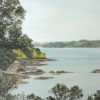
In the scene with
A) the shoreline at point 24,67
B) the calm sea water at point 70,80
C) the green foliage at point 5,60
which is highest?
the green foliage at point 5,60

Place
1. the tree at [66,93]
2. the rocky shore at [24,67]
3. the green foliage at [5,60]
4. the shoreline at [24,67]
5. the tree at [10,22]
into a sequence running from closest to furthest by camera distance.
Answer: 1. the tree at [66,93]
2. the tree at [10,22]
3. the green foliage at [5,60]
4. the shoreline at [24,67]
5. the rocky shore at [24,67]

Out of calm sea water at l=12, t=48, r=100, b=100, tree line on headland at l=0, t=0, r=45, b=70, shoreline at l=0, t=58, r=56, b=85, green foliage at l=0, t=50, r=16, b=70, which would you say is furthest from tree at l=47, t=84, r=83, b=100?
green foliage at l=0, t=50, r=16, b=70

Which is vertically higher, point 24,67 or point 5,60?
point 5,60

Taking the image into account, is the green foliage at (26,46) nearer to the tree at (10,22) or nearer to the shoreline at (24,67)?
the tree at (10,22)

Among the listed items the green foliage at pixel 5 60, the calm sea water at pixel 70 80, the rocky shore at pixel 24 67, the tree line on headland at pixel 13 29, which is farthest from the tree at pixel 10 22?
the rocky shore at pixel 24 67

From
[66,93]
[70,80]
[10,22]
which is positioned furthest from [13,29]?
[70,80]

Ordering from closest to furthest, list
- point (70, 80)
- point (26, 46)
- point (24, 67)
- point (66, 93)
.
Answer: point (66, 93)
point (26, 46)
point (70, 80)
point (24, 67)

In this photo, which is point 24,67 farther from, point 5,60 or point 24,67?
point 5,60

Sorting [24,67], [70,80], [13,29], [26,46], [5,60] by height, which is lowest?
[70,80]

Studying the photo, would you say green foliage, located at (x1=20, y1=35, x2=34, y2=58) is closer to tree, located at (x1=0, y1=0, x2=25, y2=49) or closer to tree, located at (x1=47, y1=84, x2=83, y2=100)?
tree, located at (x1=0, y1=0, x2=25, y2=49)

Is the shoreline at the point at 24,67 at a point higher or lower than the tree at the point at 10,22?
lower

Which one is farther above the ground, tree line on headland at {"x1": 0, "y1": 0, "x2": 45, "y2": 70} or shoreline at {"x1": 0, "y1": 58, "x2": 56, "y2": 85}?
tree line on headland at {"x1": 0, "y1": 0, "x2": 45, "y2": 70}

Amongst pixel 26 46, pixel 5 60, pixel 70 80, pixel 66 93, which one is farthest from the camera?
pixel 5 60

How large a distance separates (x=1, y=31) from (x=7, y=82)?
2598mm
